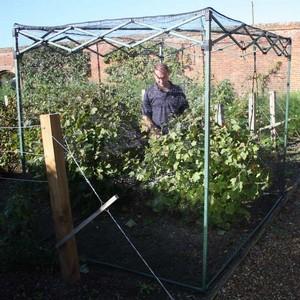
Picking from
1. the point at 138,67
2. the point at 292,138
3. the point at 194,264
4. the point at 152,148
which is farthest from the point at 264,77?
the point at 194,264

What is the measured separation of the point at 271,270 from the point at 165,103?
268 centimetres

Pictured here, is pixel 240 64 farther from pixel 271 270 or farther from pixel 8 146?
pixel 271 270

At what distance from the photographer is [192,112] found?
17.7 feet

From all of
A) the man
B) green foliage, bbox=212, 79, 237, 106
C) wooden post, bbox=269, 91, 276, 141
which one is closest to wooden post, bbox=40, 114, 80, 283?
the man

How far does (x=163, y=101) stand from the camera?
590 cm

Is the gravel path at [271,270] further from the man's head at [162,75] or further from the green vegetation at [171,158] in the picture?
the man's head at [162,75]

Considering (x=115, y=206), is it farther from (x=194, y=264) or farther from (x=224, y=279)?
(x=224, y=279)

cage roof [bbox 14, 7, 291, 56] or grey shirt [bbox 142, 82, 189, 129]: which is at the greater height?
cage roof [bbox 14, 7, 291, 56]

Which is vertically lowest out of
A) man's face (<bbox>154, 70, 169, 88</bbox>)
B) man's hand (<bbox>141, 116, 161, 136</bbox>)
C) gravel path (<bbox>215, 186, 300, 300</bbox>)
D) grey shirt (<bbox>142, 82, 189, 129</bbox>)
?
gravel path (<bbox>215, 186, 300, 300</bbox>)

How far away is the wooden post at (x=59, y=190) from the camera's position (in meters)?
3.31

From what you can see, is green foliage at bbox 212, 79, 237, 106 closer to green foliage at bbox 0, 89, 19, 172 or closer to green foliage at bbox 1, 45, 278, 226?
green foliage at bbox 1, 45, 278, 226

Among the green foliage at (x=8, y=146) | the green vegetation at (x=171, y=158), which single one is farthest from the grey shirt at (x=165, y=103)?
the green foliage at (x=8, y=146)

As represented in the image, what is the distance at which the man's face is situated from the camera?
5.75 m

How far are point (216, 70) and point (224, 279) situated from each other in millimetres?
10520
